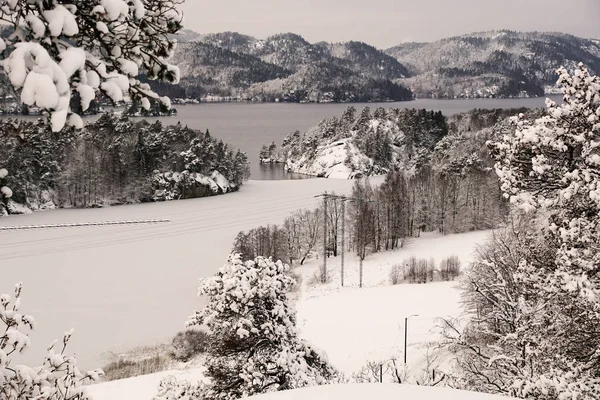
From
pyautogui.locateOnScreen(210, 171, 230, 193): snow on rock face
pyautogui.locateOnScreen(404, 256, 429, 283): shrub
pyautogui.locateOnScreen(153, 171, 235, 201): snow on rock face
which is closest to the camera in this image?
pyautogui.locateOnScreen(404, 256, 429, 283): shrub

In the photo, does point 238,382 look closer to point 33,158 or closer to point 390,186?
point 390,186

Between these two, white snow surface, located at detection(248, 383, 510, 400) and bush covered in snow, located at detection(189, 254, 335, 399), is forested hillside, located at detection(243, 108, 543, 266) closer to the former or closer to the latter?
bush covered in snow, located at detection(189, 254, 335, 399)

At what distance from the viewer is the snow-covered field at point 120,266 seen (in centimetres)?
3347

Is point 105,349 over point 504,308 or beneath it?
beneath

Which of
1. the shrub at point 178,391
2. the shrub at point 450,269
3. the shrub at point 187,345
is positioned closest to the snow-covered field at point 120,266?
the shrub at point 187,345

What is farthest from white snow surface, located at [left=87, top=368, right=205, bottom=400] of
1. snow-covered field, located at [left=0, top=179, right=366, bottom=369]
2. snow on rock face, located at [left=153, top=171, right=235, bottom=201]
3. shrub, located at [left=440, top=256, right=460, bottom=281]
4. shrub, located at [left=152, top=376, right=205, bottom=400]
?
snow on rock face, located at [left=153, top=171, right=235, bottom=201]

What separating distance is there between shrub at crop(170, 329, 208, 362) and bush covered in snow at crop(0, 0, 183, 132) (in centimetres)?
2861

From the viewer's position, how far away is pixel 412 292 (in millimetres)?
41969

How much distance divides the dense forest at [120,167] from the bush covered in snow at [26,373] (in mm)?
62556

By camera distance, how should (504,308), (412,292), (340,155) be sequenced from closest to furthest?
(504,308) → (412,292) → (340,155)

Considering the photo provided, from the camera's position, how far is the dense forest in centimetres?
6606

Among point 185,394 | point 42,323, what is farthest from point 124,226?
point 185,394

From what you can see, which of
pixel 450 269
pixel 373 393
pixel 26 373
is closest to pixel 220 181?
pixel 450 269

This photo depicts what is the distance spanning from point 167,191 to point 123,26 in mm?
75829
